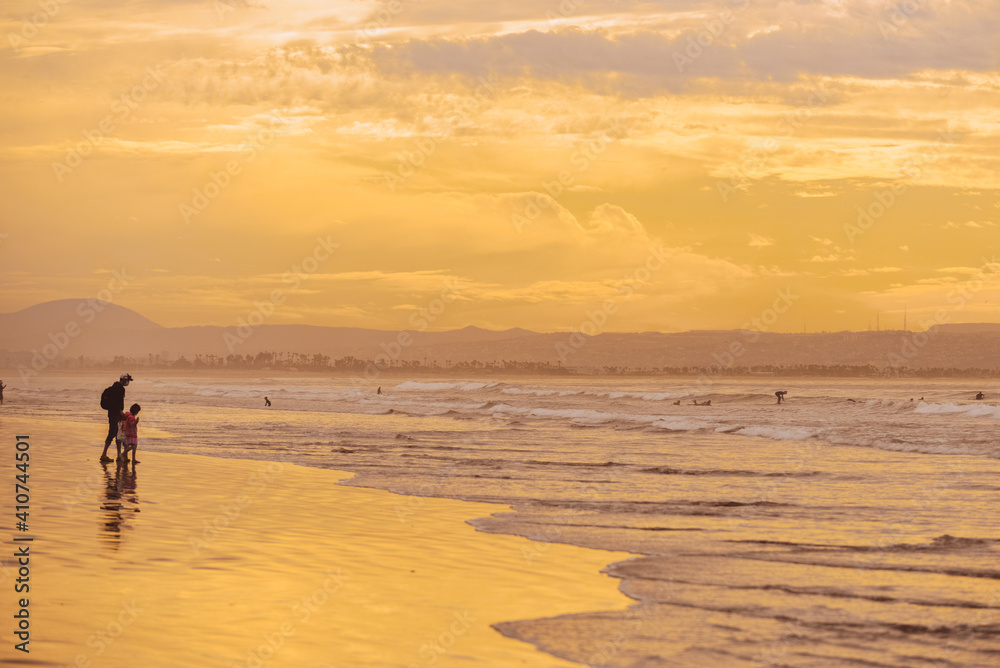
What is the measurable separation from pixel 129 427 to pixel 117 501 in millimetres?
6065

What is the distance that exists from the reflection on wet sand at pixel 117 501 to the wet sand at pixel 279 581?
40 mm

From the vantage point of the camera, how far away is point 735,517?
14.2 meters

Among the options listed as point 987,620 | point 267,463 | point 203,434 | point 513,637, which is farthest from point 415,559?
point 203,434

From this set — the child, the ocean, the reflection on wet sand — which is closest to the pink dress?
the child

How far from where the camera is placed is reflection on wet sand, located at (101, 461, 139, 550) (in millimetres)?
11141

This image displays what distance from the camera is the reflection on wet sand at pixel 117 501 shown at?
11.1 m

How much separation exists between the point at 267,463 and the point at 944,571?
15.3 metres

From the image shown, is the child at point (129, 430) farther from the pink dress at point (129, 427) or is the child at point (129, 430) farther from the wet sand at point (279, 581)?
the wet sand at point (279, 581)

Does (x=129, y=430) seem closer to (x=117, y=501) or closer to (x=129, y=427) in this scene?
(x=129, y=427)

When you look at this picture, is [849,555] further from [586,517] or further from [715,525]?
[586,517]

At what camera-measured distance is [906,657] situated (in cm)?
710

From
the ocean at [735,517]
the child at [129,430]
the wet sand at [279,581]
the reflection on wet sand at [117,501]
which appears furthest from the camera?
the child at [129,430]

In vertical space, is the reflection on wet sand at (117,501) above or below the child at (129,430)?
below

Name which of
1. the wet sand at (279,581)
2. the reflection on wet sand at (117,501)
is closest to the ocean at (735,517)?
the wet sand at (279,581)
